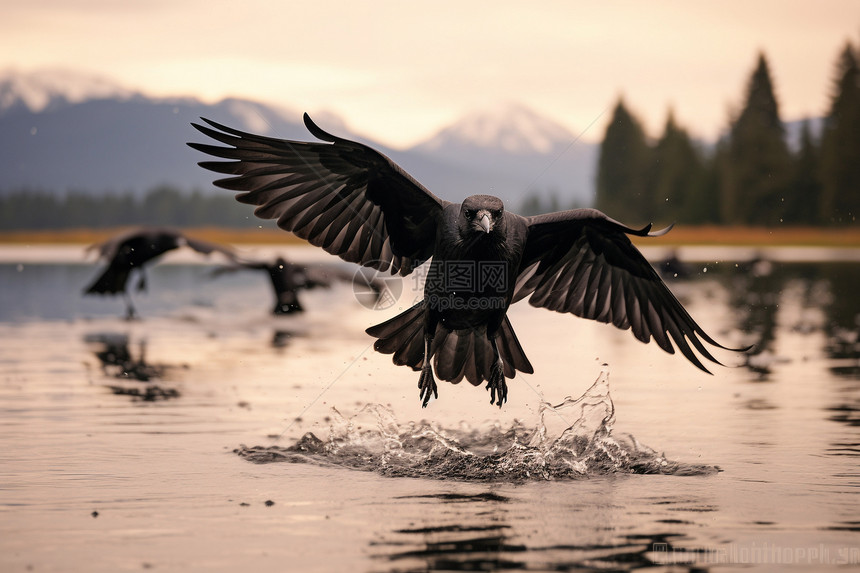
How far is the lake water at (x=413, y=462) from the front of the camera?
5957 mm

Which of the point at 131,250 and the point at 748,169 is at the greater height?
the point at 748,169

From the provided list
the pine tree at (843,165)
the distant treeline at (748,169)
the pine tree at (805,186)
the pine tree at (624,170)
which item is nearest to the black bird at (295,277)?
the distant treeline at (748,169)

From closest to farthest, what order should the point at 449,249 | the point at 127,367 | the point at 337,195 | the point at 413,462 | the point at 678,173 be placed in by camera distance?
the point at 449,249
the point at 413,462
the point at 337,195
the point at 127,367
the point at 678,173

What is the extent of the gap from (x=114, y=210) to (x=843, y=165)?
9607 centimetres

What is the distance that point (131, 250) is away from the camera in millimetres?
19094

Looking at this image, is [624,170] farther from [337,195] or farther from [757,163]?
[337,195]

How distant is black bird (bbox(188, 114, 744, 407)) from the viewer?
8.19 meters

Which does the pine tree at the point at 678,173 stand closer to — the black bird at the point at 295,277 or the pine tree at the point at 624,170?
the pine tree at the point at 624,170

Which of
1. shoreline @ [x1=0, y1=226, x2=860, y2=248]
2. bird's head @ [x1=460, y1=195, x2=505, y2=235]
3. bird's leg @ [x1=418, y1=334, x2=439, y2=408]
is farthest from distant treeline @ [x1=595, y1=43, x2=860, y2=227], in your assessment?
Result: bird's head @ [x1=460, y1=195, x2=505, y2=235]

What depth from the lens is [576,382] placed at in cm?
1245

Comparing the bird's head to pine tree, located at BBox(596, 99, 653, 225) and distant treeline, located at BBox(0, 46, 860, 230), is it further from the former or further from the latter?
pine tree, located at BBox(596, 99, 653, 225)

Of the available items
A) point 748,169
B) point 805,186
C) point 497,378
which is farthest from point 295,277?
point 748,169

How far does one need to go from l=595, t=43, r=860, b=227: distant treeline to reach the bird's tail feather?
79.9 metres

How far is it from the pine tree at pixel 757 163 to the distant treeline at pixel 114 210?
65.3 meters
